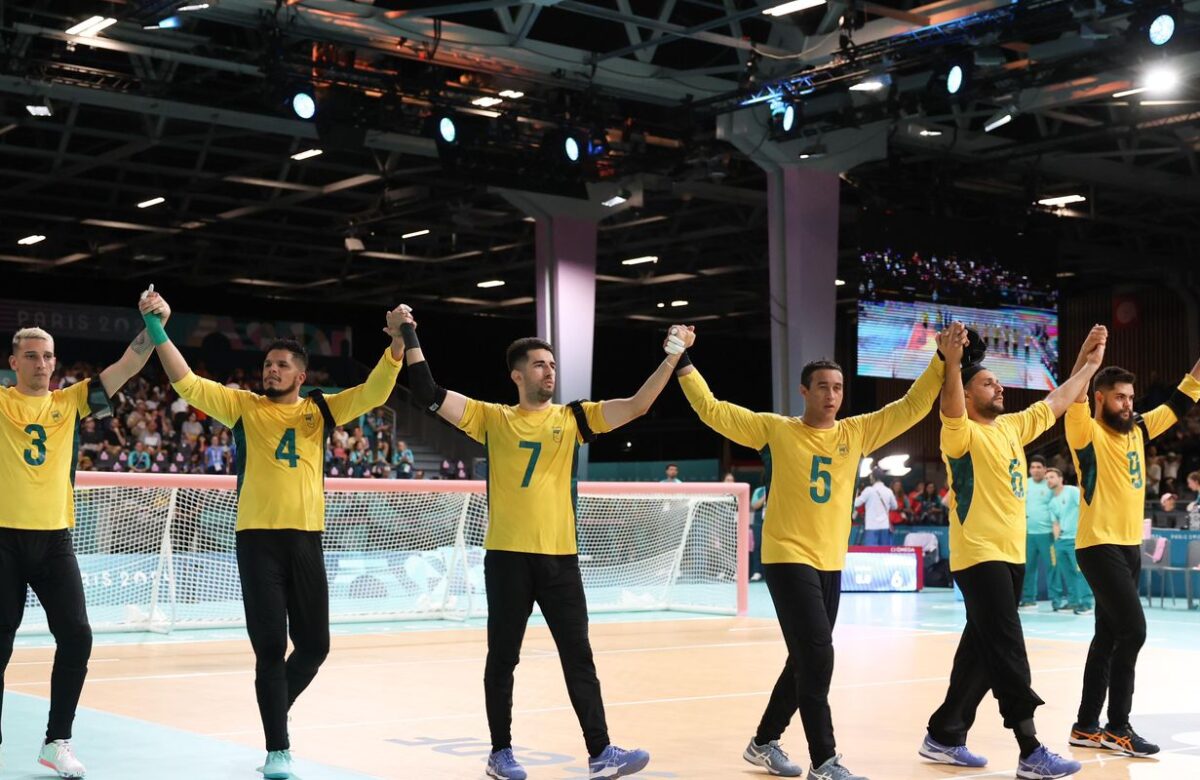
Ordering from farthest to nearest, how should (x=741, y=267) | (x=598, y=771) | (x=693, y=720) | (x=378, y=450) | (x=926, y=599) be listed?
1. (x=741, y=267)
2. (x=378, y=450)
3. (x=926, y=599)
4. (x=693, y=720)
5. (x=598, y=771)

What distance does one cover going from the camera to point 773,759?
6.73m

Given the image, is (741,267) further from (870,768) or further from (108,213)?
(870,768)

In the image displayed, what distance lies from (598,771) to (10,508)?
2.88 m

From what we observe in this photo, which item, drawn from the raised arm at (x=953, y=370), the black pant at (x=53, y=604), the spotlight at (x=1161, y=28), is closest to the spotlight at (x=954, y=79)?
the spotlight at (x=1161, y=28)

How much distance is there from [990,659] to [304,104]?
533 inches

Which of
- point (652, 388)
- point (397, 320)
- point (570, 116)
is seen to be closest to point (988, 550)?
point (652, 388)

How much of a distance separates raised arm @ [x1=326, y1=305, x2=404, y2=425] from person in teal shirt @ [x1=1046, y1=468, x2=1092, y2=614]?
13.2 m

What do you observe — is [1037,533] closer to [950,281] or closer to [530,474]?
[950,281]

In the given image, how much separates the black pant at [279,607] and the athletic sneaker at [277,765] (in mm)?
32

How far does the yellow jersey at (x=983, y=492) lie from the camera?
672cm

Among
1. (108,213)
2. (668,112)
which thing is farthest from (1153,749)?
(108,213)

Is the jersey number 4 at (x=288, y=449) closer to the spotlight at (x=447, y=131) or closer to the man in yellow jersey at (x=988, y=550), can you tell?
the man in yellow jersey at (x=988, y=550)

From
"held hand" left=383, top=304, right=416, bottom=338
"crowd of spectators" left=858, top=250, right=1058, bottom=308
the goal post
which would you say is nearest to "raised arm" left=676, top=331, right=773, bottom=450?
"held hand" left=383, top=304, right=416, bottom=338

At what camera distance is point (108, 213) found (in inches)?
1291
